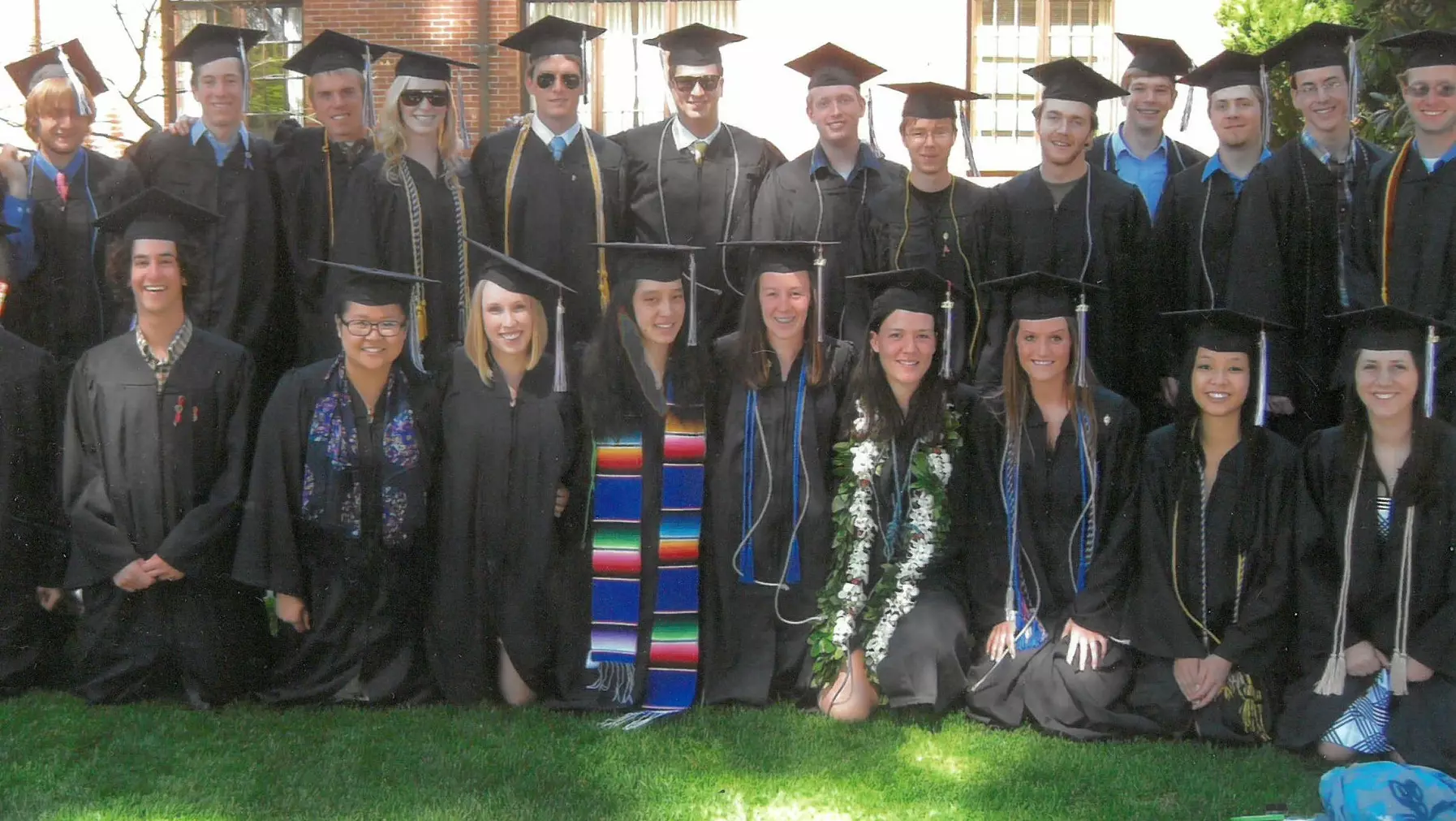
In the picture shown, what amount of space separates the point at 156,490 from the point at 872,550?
7.94 feet

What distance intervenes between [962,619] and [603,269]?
2.11 m

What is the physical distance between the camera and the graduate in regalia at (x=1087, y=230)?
18.4 feet

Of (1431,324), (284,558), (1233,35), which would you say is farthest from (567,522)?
(1233,35)

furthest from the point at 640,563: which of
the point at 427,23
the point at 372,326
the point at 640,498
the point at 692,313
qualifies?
the point at 427,23

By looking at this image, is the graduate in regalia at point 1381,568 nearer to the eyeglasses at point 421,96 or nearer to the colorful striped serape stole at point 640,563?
the colorful striped serape stole at point 640,563

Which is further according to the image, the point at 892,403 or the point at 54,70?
the point at 54,70

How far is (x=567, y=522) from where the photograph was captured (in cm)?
511

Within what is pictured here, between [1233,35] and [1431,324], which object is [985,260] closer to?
[1431,324]

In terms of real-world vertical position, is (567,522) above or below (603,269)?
below

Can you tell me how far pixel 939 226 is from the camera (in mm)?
5727

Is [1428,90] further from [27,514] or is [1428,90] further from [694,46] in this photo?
[27,514]

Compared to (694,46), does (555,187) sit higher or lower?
lower

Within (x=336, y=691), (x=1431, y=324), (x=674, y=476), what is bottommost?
(x=336, y=691)

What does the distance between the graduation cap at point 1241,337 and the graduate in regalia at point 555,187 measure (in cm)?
239
